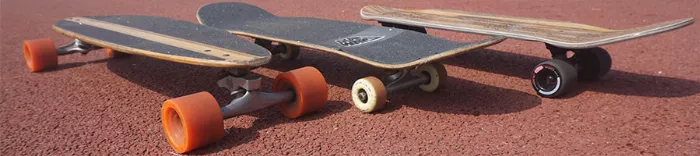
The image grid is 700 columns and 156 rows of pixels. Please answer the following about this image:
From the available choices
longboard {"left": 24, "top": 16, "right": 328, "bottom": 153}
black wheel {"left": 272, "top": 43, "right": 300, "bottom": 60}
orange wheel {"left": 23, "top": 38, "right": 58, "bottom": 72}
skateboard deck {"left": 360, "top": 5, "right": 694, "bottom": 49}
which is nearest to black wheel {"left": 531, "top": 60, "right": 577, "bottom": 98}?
skateboard deck {"left": 360, "top": 5, "right": 694, "bottom": 49}

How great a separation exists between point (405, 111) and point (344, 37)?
959 millimetres

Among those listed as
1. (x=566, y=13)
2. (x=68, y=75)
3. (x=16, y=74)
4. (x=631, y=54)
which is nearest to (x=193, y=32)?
(x=68, y=75)

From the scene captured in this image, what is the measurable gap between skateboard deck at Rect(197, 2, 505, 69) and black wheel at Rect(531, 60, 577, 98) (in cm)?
33

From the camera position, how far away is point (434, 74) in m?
3.69

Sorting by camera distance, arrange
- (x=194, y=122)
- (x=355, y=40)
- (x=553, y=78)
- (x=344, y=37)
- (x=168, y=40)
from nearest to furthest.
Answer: (x=194, y=122)
(x=553, y=78)
(x=168, y=40)
(x=355, y=40)
(x=344, y=37)

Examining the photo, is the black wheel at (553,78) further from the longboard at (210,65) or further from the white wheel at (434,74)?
the longboard at (210,65)

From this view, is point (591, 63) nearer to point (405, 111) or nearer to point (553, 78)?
point (553, 78)

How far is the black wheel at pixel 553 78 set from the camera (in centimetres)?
345

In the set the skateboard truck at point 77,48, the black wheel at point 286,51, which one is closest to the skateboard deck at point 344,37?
the black wheel at point 286,51

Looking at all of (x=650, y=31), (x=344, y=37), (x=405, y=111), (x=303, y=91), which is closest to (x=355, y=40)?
(x=344, y=37)

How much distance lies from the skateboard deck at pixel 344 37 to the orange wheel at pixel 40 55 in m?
1.21

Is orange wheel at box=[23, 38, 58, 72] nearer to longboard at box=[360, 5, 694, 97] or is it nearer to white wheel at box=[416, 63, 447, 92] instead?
longboard at box=[360, 5, 694, 97]

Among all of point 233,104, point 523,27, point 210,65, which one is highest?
point 523,27

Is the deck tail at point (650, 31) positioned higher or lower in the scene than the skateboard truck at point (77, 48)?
higher
